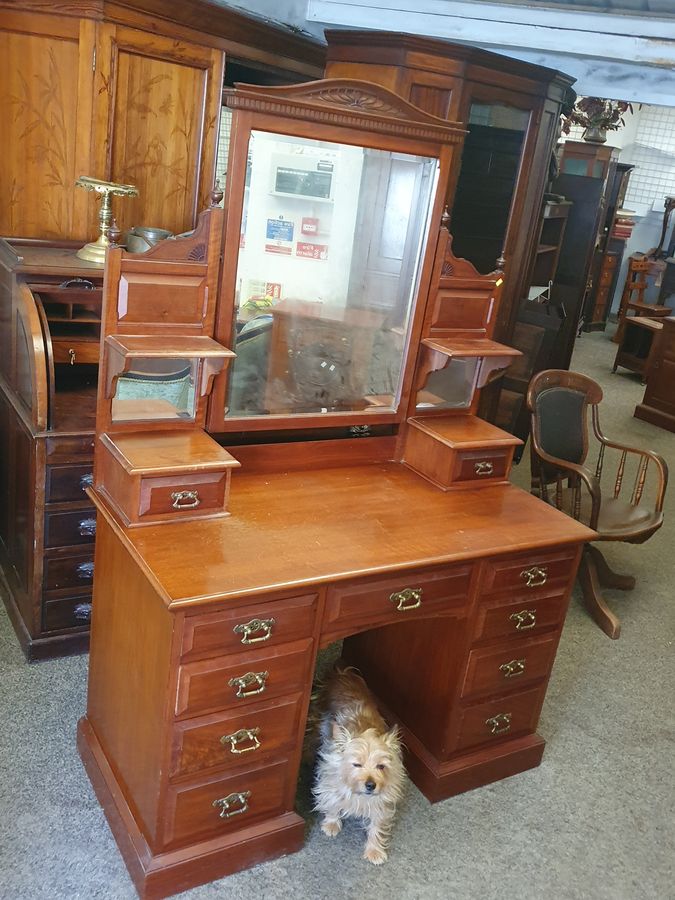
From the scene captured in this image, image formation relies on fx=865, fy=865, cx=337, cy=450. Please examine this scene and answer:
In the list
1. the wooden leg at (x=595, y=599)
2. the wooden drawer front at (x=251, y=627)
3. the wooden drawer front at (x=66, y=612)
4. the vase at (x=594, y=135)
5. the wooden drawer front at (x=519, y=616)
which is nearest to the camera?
the wooden drawer front at (x=251, y=627)

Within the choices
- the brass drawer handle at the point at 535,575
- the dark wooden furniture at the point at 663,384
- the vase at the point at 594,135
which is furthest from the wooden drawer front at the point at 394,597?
the vase at the point at 594,135

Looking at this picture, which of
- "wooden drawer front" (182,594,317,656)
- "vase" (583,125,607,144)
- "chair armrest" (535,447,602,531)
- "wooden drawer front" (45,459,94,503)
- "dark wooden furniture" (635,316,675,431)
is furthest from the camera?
"vase" (583,125,607,144)

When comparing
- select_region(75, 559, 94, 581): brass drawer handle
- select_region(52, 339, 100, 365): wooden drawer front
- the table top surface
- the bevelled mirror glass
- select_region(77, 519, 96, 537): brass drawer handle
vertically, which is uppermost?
the bevelled mirror glass

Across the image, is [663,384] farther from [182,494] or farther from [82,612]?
[182,494]

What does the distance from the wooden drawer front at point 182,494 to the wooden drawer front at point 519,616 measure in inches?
31.5

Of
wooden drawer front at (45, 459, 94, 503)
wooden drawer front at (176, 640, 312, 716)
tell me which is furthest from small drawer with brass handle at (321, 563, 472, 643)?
wooden drawer front at (45, 459, 94, 503)

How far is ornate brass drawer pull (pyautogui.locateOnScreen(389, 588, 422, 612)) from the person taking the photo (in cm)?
217

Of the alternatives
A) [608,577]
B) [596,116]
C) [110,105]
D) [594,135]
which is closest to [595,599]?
[608,577]

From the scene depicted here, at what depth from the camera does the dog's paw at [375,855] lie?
7.48 feet

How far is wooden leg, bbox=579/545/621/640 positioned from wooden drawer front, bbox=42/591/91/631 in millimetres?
2066

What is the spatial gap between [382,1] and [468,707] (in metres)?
2.87

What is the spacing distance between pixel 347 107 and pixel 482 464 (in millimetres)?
1095

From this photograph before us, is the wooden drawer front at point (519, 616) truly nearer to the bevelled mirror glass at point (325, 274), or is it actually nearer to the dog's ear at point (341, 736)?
the dog's ear at point (341, 736)

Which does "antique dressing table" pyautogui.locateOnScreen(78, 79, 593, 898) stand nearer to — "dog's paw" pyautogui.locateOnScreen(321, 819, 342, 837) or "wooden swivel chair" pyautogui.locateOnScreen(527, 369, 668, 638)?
"dog's paw" pyautogui.locateOnScreen(321, 819, 342, 837)
